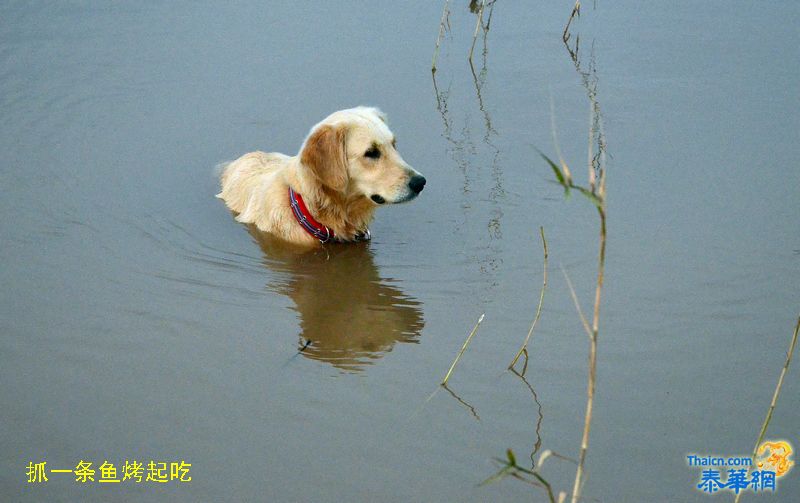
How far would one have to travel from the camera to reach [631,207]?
655cm

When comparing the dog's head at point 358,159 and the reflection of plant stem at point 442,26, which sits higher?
the reflection of plant stem at point 442,26

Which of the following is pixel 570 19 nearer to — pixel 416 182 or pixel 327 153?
pixel 416 182

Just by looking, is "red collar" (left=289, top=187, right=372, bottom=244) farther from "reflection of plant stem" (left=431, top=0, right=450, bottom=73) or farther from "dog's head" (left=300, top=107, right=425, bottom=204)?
"reflection of plant stem" (left=431, top=0, right=450, bottom=73)

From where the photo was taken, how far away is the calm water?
3957mm

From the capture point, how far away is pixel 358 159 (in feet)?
19.3

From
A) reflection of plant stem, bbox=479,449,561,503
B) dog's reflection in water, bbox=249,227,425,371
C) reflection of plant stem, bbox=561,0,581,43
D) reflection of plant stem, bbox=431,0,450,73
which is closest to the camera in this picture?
reflection of plant stem, bbox=479,449,561,503

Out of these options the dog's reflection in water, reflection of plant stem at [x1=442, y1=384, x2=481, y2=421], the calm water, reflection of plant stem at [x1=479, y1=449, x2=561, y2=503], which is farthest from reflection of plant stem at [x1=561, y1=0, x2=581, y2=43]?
reflection of plant stem at [x1=479, y1=449, x2=561, y2=503]

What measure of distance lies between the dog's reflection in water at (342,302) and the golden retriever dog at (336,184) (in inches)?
5.3

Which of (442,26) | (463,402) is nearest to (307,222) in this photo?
(463,402)

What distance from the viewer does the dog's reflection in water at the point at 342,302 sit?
491 cm

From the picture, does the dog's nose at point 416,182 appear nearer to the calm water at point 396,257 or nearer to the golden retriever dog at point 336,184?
the golden retriever dog at point 336,184

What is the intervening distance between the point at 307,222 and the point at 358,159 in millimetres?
651

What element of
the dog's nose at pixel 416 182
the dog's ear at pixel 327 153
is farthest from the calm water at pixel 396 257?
the dog's ear at pixel 327 153

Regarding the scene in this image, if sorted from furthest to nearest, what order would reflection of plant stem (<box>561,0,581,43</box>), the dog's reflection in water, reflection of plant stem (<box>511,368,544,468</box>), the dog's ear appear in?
reflection of plant stem (<box>561,0,581,43</box>), the dog's ear, the dog's reflection in water, reflection of plant stem (<box>511,368,544,468</box>)
